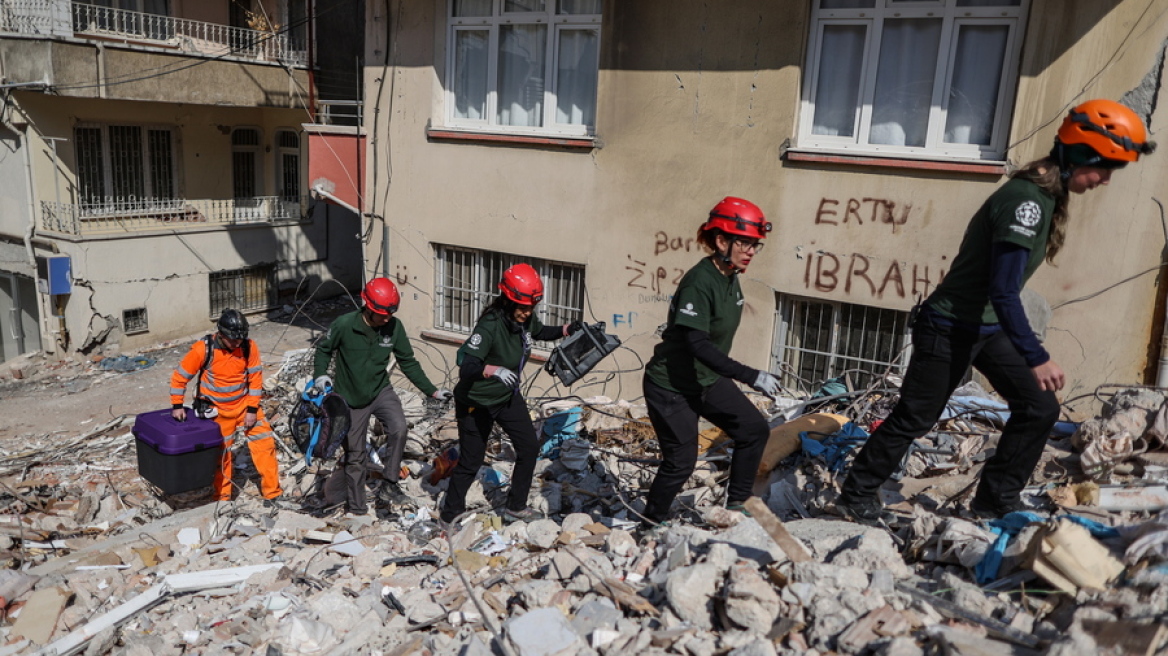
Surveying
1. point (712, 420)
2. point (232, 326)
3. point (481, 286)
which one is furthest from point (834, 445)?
point (481, 286)

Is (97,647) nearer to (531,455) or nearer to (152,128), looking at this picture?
(531,455)

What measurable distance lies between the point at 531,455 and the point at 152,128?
15.2 metres

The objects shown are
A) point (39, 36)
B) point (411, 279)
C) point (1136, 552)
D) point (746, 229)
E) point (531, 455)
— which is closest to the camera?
point (1136, 552)

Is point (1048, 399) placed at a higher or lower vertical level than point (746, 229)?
lower

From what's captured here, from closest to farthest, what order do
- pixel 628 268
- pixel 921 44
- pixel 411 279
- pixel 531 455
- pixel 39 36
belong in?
1. pixel 531 455
2. pixel 921 44
3. pixel 628 268
4. pixel 411 279
5. pixel 39 36

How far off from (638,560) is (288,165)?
1811 cm

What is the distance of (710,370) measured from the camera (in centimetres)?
460

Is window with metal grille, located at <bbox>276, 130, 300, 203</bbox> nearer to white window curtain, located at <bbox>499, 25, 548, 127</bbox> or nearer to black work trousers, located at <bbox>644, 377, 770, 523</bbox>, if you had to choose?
white window curtain, located at <bbox>499, 25, 548, 127</bbox>

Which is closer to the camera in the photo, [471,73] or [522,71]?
[522,71]

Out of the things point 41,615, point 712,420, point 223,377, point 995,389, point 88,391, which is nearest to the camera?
point 995,389

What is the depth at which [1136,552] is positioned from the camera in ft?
11.4

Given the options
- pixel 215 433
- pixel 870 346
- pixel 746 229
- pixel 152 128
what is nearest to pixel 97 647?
pixel 215 433

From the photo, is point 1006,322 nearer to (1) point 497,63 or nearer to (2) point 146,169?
(1) point 497,63

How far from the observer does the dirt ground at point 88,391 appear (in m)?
11.9
